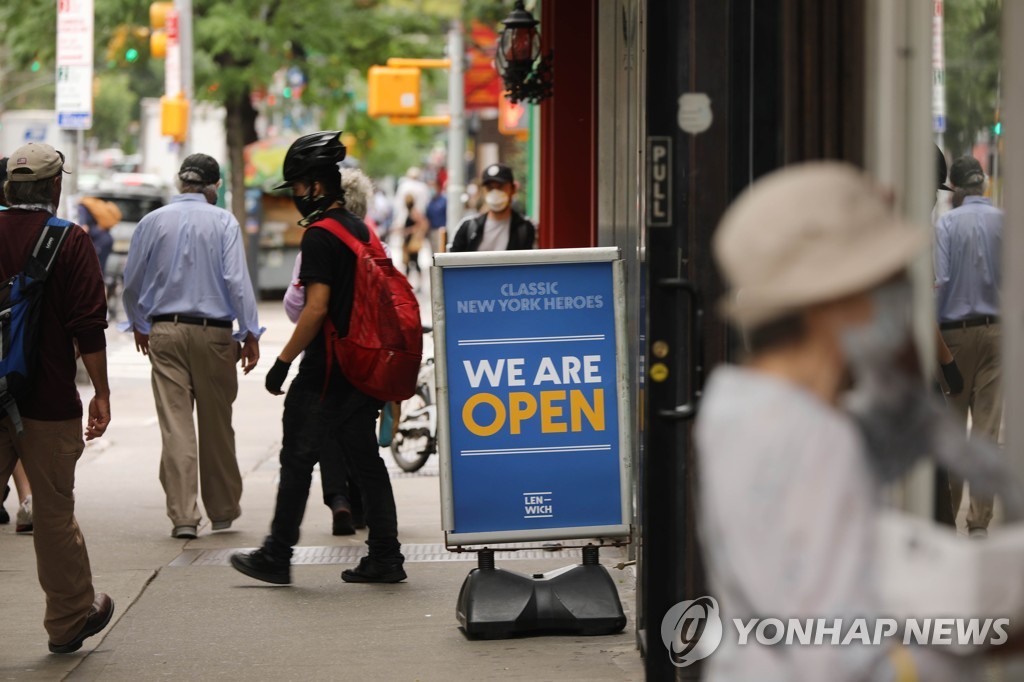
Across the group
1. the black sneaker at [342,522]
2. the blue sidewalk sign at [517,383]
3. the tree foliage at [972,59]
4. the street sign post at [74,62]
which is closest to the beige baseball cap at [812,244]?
the tree foliage at [972,59]

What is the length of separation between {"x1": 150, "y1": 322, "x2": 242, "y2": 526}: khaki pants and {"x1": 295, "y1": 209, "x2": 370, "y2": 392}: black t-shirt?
148cm

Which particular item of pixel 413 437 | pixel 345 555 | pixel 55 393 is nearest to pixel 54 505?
pixel 55 393

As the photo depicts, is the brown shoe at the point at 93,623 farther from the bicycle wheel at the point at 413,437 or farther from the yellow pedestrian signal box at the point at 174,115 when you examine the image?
the yellow pedestrian signal box at the point at 174,115

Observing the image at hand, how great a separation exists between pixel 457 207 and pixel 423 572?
17.8 m

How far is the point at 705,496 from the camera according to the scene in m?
2.46

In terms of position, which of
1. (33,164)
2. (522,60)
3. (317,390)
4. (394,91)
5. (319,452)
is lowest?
(319,452)

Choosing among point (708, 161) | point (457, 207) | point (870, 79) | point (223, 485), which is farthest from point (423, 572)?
point (457, 207)

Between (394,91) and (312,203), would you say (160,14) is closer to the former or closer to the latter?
(394,91)

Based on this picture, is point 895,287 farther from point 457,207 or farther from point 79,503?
point 457,207

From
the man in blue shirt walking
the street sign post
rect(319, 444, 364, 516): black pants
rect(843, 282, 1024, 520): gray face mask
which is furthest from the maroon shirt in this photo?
the street sign post

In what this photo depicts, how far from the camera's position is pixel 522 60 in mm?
12195

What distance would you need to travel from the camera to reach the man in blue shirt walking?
5.61 metres

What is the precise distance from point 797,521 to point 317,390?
200 inches

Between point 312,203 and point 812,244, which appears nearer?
point 812,244
